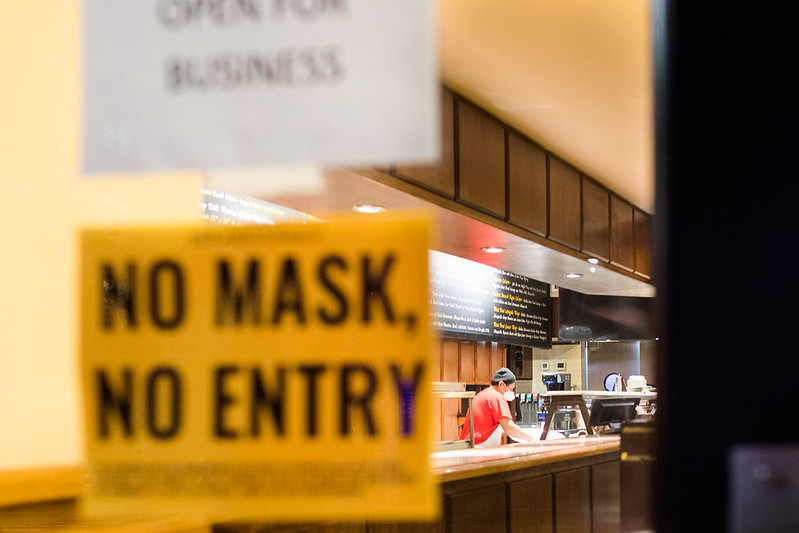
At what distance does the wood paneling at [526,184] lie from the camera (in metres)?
3.67

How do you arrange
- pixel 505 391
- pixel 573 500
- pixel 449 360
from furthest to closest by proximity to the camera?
pixel 449 360
pixel 505 391
pixel 573 500

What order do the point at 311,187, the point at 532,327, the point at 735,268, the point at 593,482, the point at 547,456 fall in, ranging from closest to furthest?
the point at 735,268
the point at 311,187
the point at 547,456
the point at 593,482
the point at 532,327

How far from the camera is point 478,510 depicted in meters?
3.42

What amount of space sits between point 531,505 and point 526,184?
5.32 feet

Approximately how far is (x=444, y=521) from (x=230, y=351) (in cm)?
261

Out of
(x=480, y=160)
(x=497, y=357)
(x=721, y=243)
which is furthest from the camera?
(x=497, y=357)

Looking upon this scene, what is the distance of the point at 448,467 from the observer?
3.30 metres

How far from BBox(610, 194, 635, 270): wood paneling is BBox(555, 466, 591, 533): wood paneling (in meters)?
1.59

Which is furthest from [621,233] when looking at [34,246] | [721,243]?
[721,243]

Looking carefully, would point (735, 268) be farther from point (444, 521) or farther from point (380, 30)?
point (444, 521)

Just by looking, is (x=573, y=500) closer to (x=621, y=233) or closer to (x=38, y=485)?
(x=621, y=233)

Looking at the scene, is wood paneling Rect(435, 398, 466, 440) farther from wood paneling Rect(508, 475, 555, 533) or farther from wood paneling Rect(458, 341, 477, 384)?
wood paneling Rect(508, 475, 555, 533)

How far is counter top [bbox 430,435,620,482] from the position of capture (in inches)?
130

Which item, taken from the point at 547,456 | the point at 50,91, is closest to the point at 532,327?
the point at 547,456
